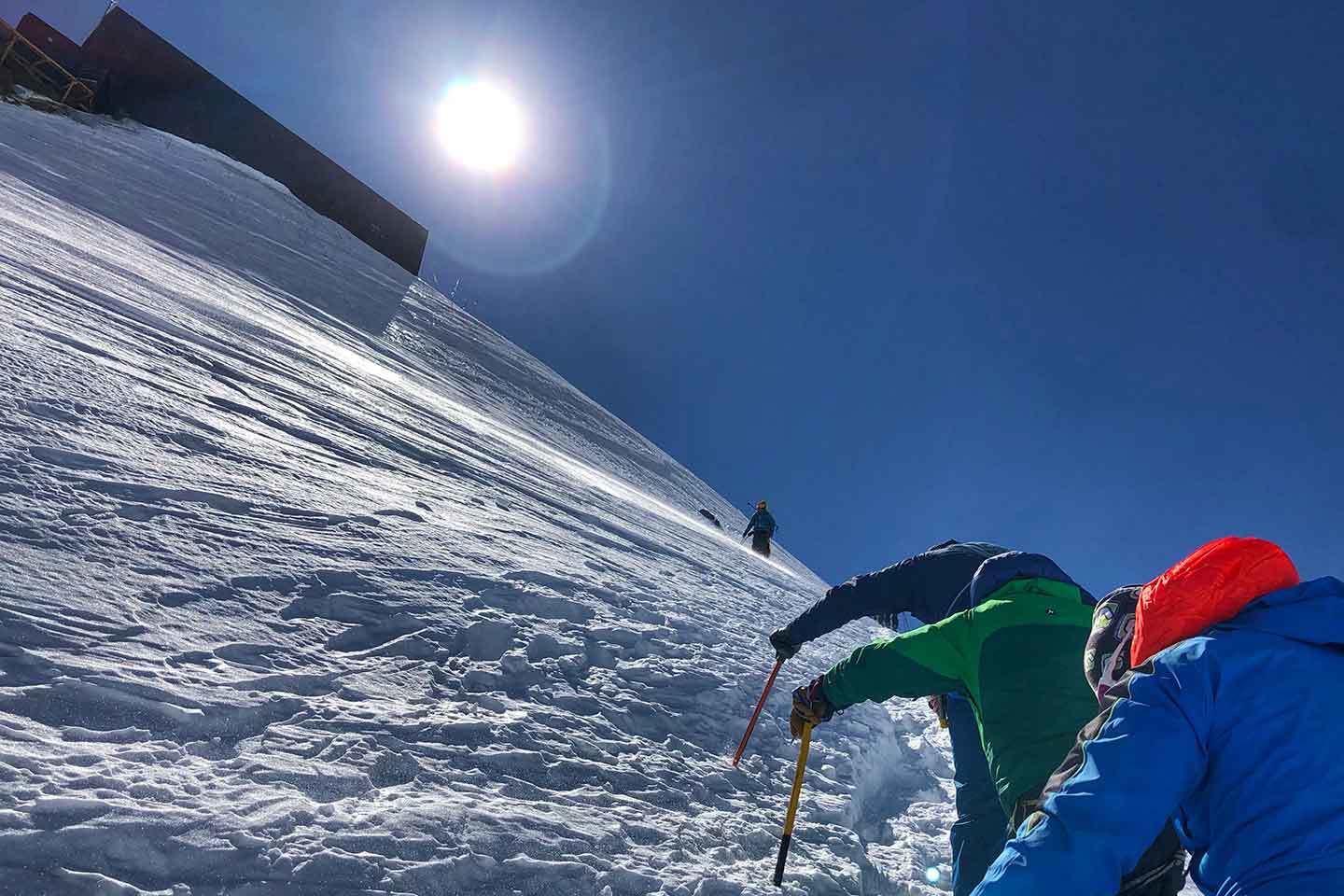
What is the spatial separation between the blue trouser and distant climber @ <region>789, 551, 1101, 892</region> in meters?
0.03

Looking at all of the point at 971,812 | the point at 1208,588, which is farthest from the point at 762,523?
the point at 1208,588

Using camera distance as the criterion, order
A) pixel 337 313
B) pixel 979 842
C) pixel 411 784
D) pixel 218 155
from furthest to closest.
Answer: pixel 218 155 → pixel 337 313 → pixel 979 842 → pixel 411 784

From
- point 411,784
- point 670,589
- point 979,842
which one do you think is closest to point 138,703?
point 411,784

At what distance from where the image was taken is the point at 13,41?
62.5 feet

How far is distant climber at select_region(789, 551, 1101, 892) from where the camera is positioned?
1.99 meters

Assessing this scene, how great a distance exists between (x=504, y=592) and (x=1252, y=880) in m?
3.24

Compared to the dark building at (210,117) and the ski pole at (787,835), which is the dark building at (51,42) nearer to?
the dark building at (210,117)

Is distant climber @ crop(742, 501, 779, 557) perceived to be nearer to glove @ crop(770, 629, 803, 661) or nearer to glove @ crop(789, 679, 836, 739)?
glove @ crop(770, 629, 803, 661)

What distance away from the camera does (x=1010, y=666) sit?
2.16 metres

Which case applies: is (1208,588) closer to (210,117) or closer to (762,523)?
(762,523)

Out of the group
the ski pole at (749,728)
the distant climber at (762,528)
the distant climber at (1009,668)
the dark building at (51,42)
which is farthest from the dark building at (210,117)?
the distant climber at (1009,668)

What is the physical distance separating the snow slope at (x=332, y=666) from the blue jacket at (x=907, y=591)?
68cm

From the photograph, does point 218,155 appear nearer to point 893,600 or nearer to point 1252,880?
point 893,600

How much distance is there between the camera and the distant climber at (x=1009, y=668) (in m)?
1.99
